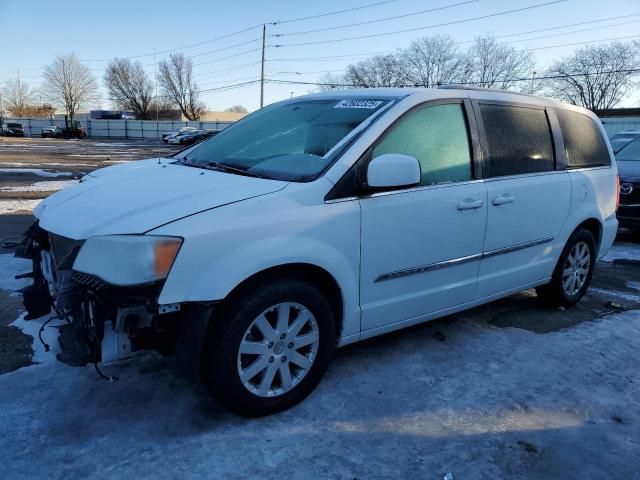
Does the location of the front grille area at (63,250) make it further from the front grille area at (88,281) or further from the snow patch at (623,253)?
the snow patch at (623,253)

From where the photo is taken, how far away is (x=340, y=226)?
2854 millimetres

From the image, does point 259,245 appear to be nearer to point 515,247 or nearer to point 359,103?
point 359,103

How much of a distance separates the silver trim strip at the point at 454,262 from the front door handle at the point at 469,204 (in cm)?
33

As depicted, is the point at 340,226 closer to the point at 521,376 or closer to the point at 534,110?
the point at 521,376

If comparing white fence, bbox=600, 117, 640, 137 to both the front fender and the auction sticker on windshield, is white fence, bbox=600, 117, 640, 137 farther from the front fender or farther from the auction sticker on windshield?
the front fender

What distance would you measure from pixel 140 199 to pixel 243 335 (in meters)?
0.89

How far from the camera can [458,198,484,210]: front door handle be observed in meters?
3.41

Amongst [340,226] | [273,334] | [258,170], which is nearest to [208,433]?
[273,334]

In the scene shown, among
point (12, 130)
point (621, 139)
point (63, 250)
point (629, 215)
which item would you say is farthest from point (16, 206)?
point (12, 130)

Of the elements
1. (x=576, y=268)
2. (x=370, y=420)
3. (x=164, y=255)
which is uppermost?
(x=164, y=255)

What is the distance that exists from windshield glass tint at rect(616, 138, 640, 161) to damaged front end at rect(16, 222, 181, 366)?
8.60 metres

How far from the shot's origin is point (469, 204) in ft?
11.3

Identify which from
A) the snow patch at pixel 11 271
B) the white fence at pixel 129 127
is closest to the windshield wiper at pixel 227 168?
the snow patch at pixel 11 271

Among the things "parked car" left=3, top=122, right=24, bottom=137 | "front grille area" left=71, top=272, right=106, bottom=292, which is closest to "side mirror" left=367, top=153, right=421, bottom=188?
"front grille area" left=71, top=272, right=106, bottom=292
